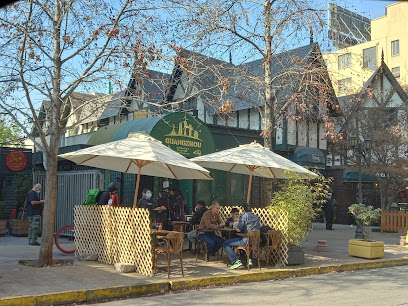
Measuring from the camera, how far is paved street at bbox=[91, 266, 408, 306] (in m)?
7.75

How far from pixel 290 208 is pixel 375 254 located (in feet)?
11.6

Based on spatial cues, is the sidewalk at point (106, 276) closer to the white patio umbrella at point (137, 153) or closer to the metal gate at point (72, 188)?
the white patio umbrella at point (137, 153)

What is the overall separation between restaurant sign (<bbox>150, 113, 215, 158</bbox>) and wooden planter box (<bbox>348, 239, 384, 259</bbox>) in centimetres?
600

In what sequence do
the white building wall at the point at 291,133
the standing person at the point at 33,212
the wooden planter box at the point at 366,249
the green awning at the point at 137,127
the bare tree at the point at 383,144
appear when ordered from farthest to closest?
the white building wall at the point at 291,133 → the bare tree at the point at 383,144 → the green awning at the point at 137,127 → the standing person at the point at 33,212 → the wooden planter box at the point at 366,249

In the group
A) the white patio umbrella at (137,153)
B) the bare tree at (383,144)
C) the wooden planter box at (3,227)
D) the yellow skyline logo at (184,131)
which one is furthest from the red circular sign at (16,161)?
the bare tree at (383,144)

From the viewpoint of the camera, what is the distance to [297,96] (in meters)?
13.6

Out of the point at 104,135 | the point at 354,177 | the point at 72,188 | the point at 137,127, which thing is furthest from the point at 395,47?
the point at 72,188

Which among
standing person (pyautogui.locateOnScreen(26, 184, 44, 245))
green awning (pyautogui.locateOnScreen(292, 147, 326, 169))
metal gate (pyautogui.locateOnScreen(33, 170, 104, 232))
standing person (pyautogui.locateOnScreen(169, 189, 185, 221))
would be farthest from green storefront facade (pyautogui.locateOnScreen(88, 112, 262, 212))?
standing person (pyautogui.locateOnScreen(26, 184, 44, 245))

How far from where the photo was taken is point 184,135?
53.8 ft

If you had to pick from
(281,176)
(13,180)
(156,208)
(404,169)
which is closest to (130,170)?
(156,208)

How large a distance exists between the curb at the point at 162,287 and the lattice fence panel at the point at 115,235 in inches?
32.4

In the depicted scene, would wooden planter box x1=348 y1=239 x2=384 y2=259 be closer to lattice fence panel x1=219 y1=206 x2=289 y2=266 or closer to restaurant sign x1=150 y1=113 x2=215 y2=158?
lattice fence panel x1=219 y1=206 x2=289 y2=266

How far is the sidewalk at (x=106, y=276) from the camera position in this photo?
7.73 metres

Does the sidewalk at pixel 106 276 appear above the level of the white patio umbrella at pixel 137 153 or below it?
below
